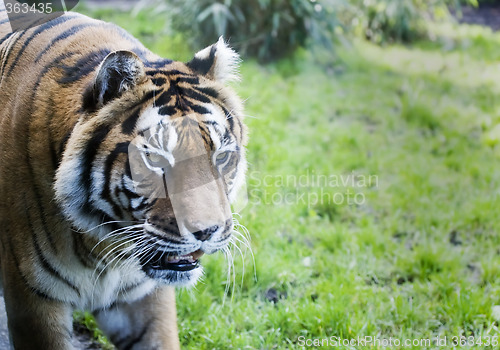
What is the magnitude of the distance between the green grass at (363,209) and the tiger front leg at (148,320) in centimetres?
38

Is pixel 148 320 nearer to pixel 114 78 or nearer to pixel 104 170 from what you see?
pixel 104 170

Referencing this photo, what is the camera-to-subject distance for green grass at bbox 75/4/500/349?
3359 mm

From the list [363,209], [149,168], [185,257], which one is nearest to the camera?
[149,168]

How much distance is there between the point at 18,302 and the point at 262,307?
1482 mm

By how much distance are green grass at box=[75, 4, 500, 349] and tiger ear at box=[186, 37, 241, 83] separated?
23.5 inches

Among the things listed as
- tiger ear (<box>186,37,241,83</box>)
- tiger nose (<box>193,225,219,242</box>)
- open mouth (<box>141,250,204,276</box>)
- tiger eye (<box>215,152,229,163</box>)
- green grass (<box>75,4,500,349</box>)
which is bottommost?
green grass (<box>75,4,500,349</box>)

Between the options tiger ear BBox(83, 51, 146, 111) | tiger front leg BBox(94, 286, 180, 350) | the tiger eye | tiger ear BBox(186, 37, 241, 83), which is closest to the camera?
tiger ear BBox(83, 51, 146, 111)

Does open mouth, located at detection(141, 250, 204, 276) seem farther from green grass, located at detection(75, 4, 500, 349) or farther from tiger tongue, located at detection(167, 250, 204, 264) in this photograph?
green grass, located at detection(75, 4, 500, 349)

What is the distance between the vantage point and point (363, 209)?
15.0 ft

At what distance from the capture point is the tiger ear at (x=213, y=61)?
8.43ft

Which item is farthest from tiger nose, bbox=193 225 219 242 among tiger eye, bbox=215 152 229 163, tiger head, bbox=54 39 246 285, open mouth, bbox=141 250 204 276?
tiger eye, bbox=215 152 229 163

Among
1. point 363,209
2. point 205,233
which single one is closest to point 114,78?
point 205,233

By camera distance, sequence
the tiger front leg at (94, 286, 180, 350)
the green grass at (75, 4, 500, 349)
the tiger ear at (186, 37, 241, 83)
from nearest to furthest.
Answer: the tiger ear at (186, 37, 241, 83), the tiger front leg at (94, 286, 180, 350), the green grass at (75, 4, 500, 349)

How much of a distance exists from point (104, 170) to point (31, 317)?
69cm
